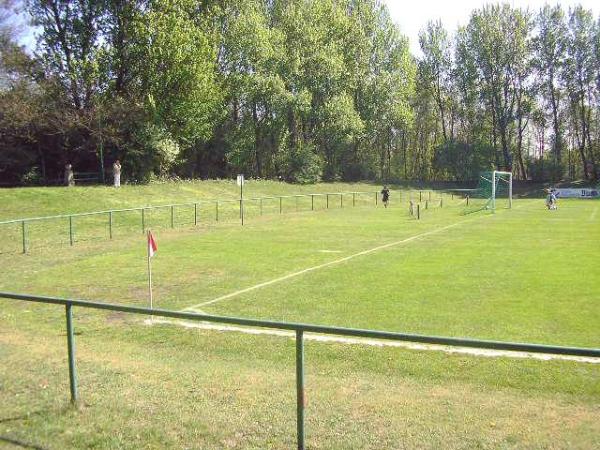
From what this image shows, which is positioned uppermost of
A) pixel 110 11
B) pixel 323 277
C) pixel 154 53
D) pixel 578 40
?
pixel 578 40

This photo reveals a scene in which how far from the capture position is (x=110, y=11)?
4166 cm

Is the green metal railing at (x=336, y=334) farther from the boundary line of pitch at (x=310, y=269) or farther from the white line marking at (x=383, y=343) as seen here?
the boundary line of pitch at (x=310, y=269)

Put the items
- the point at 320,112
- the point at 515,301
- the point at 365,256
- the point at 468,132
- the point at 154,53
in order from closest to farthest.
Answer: the point at 515,301 < the point at 365,256 < the point at 154,53 < the point at 320,112 < the point at 468,132

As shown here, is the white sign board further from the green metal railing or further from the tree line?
the green metal railing

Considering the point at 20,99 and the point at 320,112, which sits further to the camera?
the point at 320,112

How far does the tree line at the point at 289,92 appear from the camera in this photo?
1615 inches

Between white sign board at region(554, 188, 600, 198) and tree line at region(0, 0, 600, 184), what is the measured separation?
850 centimetres

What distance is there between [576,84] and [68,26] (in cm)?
6177

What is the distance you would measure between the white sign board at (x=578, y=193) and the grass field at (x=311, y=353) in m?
47.3

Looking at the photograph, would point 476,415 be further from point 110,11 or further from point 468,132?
point 468,132

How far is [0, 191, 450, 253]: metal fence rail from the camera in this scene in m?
24.9

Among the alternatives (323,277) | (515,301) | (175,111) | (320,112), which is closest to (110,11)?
(175,111)

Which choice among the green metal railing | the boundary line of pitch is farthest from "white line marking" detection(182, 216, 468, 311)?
the green metal railing

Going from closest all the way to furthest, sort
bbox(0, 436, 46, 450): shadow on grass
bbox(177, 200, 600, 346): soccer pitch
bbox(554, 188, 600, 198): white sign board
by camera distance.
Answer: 1. bbox(0, 436, 46, 450): shadow on grass
2. bbox(177, 200, 600, 346): soccer pitch
3. bbox(554, 188, 600, 198): white sign board
